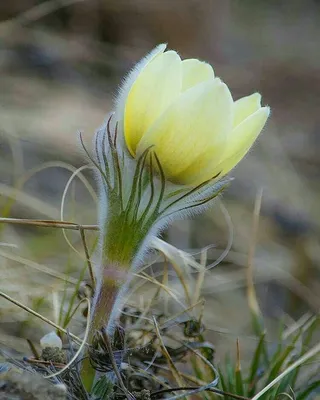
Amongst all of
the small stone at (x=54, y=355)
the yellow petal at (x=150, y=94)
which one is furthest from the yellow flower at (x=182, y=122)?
the small stone at (x=54, y=355)

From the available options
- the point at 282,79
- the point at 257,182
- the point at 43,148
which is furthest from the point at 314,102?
the point at 43,148

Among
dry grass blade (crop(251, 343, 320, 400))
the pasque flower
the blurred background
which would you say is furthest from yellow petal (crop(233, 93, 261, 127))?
dry grass blade (crop(251, 343, 320, 400))

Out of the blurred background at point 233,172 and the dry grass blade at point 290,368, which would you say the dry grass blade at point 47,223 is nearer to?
the blurred background at point 233,172

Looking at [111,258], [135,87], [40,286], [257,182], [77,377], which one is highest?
[135,87]

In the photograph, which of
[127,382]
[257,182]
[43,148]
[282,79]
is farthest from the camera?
[282,79]

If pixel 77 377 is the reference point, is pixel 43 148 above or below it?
below

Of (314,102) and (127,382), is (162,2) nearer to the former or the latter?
(314,102)

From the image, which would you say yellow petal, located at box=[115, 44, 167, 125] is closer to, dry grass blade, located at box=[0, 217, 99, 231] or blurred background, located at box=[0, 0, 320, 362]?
blurred background, located at box=[0, 0, 320, 362]

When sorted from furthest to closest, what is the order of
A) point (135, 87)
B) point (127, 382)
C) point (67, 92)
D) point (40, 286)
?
point (67, 92), point (40, 286), point (127, 382), point (135, 87)
